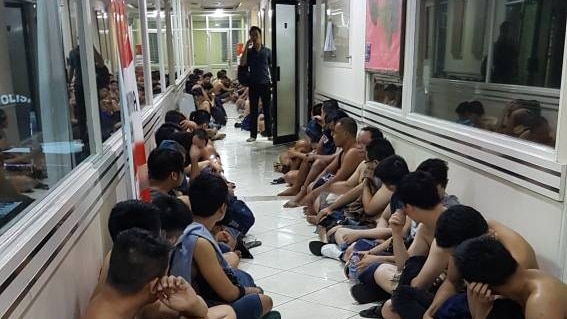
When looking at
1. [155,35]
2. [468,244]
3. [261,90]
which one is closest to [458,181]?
[468,244]

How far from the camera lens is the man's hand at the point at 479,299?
6.22ft

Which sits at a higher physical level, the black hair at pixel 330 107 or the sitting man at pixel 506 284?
the black hair at pixel 330 107

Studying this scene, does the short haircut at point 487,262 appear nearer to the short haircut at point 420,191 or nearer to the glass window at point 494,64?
the short haircut at point 420,191

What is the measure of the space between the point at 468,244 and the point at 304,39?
21.2 ft

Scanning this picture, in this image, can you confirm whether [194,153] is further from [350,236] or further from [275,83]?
[275,83]

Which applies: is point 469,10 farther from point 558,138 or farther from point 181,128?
point 181,128

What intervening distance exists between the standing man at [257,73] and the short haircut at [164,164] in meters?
5.57

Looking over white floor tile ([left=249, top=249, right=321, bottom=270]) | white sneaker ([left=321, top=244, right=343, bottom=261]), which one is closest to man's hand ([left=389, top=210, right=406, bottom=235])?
white sneaker ([left=321, top=244, right=343, bottom=261])

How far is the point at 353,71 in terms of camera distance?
5598mm

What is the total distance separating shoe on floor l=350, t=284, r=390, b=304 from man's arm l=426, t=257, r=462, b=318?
2.21ft

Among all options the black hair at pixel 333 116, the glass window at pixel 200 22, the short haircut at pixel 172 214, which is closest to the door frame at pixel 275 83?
the black hair at pixel 333 116

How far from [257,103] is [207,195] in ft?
20.7

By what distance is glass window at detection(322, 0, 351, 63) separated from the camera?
19.2 feet

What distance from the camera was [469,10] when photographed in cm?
367
